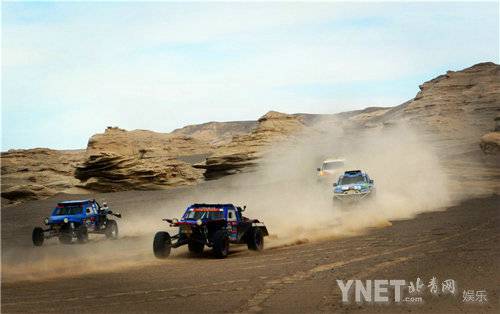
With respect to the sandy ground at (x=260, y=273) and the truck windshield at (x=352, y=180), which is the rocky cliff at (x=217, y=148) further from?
the sandy ground at (x=260, y=273)

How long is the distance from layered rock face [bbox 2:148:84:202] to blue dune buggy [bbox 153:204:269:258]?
28.8 metres

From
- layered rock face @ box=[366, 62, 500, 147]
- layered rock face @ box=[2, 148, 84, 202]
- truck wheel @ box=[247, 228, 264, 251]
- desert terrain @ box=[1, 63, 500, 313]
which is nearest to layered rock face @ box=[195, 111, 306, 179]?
desert terrain @ box=[1, 63, 500, 313]

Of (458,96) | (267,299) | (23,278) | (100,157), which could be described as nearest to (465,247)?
(267,299)

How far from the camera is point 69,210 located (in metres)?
25.1

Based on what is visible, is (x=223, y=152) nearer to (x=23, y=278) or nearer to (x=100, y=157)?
(x=100, y=157)

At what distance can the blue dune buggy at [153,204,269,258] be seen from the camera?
17.4m

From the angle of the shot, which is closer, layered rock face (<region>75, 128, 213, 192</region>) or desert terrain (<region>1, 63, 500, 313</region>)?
desert terrain (<region>1, 63, 500, 313</region>)

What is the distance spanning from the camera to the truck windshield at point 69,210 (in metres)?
24.9

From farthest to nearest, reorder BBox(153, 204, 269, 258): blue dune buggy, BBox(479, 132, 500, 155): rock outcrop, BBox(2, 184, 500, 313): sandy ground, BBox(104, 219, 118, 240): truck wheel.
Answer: BBox(479, 132, 500, 155): rock outcrop → BBox(104, 219, 118, 240): truck wheel → BBox(153, 204, 269, 258): blue dune buggy → BBox(2, 184, 500, 313): sandy ground

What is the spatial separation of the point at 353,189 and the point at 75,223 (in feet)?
41.2

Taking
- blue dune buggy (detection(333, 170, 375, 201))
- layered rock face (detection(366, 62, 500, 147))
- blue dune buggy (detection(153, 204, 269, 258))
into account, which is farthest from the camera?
layered rock face (detection(366, 62, 500, 147))

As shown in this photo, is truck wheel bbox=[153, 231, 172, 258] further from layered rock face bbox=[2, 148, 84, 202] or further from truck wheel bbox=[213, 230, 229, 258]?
layered rock face bbox=[2, 148, 84, 202]

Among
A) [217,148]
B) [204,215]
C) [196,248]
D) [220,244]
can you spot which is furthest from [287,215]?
[217,148]

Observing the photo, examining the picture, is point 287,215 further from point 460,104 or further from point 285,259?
point 460,104
